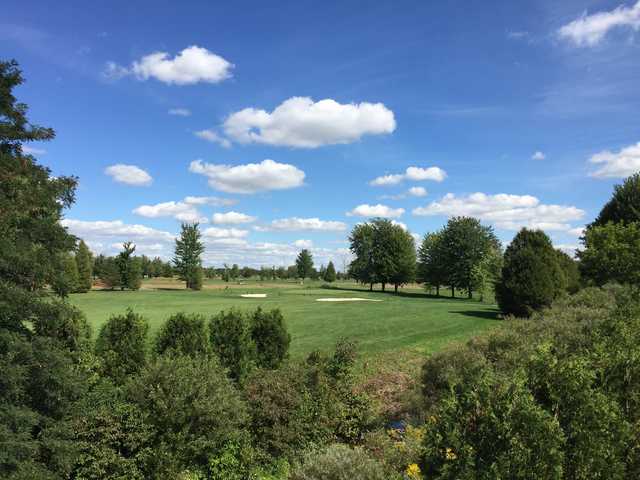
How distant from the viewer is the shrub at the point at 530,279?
25641 mm

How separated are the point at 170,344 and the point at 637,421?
8793 millimetres

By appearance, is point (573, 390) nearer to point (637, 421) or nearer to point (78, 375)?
point (637, 421)

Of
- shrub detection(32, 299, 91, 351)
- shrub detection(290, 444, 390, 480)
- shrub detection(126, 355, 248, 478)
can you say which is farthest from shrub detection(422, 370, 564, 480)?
shrub detection(32, 299, 91, 351)

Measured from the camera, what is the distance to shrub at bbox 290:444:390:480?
205 inches

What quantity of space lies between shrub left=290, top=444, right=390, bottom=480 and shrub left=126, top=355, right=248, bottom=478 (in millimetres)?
2481

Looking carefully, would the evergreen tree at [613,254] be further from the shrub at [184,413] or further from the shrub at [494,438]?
the shrub at [494,438]

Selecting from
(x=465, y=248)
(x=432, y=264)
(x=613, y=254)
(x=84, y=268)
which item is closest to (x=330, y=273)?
(x=432, y=264)

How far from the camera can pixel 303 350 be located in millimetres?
15695

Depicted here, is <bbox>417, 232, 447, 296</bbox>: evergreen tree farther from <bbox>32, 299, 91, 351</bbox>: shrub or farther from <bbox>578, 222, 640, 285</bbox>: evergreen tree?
<bbox>32, 299, 91, 351</bbox>: shrub

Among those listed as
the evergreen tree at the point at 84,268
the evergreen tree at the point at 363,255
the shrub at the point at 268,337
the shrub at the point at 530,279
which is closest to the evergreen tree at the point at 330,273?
the evergreen tree at the point at 363,255

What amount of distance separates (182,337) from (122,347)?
4.22 ft

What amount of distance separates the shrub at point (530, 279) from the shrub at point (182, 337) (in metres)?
20.7

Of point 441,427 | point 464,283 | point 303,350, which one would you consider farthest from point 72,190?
point 464,283

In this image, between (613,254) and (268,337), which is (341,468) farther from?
(613,254)
